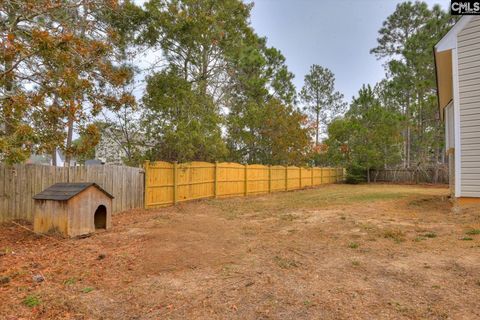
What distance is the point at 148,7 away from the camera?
1116cm

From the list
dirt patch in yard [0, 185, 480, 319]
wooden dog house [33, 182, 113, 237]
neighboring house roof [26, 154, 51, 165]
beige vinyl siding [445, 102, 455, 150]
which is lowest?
dirt patch in yard [0, 185, 480, 319]

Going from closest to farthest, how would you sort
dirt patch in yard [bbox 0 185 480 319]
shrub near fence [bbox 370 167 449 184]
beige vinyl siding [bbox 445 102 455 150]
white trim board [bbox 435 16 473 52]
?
dirt patch in yard [bbox 0 185 480 319] < white trim board [bbox 435 16 473 52] < beige vinyl siding [bbox 445 102 455 150] < shrub near fence [bbox 370 167 449 184]

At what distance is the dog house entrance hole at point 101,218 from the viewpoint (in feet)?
22.1

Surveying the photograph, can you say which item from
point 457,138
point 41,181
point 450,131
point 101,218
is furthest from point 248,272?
point 450,131

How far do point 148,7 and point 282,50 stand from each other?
1273cm

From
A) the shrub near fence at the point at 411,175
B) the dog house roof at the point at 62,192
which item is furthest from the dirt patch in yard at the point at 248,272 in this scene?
the shrub near fence at the point at 411,175

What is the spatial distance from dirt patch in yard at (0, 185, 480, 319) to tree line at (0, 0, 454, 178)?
2.16m

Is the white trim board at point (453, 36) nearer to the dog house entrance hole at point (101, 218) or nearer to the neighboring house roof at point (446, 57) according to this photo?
the neighboring house roof at point (446, 57)

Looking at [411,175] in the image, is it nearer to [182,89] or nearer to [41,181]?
[182,89]

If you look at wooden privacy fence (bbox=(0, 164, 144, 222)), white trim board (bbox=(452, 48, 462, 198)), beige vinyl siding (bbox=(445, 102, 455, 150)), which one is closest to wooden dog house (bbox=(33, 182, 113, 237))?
wooden privacy fence (bbox=(0, 164, 144, 222))

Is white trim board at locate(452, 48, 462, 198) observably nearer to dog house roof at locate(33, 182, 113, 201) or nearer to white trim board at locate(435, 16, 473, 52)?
white trim board at locate(435, 16, 473, 52)

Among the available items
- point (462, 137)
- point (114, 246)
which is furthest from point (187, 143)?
point (462, 137)

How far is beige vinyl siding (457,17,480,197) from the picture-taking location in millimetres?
7852

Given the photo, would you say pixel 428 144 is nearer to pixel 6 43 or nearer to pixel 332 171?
pixel 332 171
